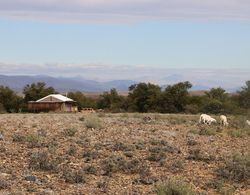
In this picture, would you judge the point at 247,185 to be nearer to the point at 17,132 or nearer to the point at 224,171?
the point at 224,171

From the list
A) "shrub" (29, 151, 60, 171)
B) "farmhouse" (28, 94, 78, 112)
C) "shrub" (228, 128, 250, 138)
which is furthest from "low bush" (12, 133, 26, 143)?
"farmhouse" (28, 94, 78, 112)

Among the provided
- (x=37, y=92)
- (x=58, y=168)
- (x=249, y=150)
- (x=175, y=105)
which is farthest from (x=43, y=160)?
(x=37, y=92)

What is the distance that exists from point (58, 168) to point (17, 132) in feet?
20.3

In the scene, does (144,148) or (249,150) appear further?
(249,150)

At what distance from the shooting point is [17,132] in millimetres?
20828

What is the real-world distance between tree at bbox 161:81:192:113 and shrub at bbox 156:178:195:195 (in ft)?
161

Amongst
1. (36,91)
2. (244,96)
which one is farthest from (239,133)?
(36,91)

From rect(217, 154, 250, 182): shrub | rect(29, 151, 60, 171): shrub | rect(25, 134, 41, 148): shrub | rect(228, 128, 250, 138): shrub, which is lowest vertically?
rect(217, 154, 250, 182): shrub

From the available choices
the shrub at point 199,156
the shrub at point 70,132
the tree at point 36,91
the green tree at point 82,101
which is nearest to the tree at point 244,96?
the green tree at point 82,101

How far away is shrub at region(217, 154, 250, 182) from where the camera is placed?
15953 mm

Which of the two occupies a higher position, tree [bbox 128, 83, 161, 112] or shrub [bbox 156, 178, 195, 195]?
tree [bbox 128, 83, 161, 112]

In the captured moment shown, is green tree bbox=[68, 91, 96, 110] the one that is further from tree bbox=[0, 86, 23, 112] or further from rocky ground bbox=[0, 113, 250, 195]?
rocky ground bbox=[0, 113, 250, 195]

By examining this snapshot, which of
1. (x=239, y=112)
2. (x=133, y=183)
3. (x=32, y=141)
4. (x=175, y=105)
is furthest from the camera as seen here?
(x=175, y=105)

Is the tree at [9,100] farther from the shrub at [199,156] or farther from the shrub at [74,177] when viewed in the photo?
the shrub at [74,177]
